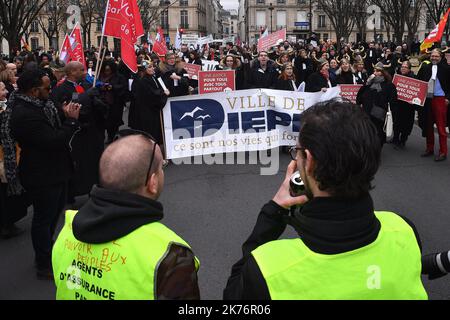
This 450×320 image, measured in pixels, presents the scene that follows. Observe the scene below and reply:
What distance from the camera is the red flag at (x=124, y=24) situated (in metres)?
7.51

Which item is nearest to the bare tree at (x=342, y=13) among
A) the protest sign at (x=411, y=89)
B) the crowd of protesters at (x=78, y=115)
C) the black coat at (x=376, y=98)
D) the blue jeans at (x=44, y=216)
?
the crowd of protesters at (x=78, y=115)

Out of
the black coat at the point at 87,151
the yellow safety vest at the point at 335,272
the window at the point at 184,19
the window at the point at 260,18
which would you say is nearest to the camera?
the yellow safety vest at the point at 335,272

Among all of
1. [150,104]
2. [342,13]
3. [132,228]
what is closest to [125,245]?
[132,228]

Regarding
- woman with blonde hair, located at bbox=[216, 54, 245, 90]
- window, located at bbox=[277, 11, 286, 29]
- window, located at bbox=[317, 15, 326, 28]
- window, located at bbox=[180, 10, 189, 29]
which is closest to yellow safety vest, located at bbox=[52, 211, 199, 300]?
woman with blonde hair, located at bbox=[216, 54, 245, 90]

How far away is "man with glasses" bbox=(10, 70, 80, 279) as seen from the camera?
4.36 meters

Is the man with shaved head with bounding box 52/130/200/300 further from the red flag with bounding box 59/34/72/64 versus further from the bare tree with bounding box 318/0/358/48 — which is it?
the bare tree with bounding box 318/0/358/48

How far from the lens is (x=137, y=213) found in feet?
6.29

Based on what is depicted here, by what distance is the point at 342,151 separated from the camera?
166cm

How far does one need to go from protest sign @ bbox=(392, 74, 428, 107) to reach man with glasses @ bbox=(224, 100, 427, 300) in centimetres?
820

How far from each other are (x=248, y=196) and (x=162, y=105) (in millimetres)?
2723

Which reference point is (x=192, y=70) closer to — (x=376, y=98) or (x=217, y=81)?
(x=217, y=81)

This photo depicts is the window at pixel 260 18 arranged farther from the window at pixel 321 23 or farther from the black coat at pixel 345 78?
the black coat at pixel 345 78

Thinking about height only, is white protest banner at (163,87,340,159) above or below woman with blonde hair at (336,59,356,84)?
below

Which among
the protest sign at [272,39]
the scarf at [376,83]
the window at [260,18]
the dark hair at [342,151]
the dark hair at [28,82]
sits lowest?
the dark hair at [342,151]
